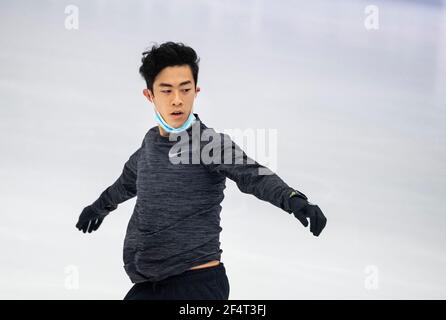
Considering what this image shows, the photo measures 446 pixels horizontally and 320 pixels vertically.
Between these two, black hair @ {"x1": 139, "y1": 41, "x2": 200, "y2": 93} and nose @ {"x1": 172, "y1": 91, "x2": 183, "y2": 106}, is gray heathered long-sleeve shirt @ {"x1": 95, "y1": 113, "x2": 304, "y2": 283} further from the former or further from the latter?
black hair @ {"x1": 139, "y1": 41, "x2": 200, "y2": 93}

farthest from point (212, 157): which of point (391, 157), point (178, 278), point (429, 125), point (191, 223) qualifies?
point (429, 125)

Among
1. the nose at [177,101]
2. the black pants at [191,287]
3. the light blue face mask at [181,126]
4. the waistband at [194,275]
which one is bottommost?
the black pants at [191,287]

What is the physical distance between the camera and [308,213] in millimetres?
1864

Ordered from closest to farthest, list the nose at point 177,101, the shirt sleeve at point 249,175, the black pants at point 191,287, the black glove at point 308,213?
the black glove at point 308,213 < the shirt sleeve at point 249,175 < the black pants at point 191,287 < the nose at point 177,101

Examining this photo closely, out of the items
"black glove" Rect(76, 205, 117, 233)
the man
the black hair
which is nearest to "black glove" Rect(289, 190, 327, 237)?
the man

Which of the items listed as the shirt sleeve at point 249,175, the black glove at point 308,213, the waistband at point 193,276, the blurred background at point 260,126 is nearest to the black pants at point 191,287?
the waistband at point 193,276

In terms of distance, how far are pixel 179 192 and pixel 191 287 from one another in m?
0.30

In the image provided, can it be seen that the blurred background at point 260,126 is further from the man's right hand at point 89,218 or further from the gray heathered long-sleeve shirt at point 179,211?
the gray heathered long-sleeve shirt at point 179,211

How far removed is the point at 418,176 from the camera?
434 centimetres

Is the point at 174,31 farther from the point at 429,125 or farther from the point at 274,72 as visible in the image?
→ the point at 429,125

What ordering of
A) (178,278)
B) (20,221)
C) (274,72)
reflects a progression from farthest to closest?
(274,72), (20,221), (178,278)

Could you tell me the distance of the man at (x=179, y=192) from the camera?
2160mm

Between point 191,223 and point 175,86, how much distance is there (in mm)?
457

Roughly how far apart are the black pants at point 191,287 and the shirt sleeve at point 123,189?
1.69ft
